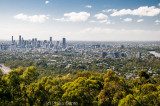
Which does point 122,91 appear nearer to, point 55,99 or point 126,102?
point 126,102

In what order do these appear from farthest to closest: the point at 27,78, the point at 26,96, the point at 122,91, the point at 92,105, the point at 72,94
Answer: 1. the point at 27,78
2. the point at 122,91
3. the point at 26,96
4. the point at 92,105
5. the point at 72,94

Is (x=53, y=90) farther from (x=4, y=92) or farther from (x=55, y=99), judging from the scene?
(x=4, y=92)

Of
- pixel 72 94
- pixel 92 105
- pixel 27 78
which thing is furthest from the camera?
pixel 27 78

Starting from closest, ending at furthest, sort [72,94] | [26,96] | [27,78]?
[72,94]
[26,96]
[27,78]

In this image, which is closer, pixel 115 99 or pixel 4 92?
pixel 4 92

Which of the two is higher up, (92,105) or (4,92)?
(4,92)

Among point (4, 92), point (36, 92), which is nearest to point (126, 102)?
point (36, 92)

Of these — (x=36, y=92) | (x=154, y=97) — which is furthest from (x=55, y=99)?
(x=154, y=97)

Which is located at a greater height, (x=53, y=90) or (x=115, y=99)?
(x=53, y=90)

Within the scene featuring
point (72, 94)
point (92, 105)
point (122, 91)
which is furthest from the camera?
point (122, 91)
